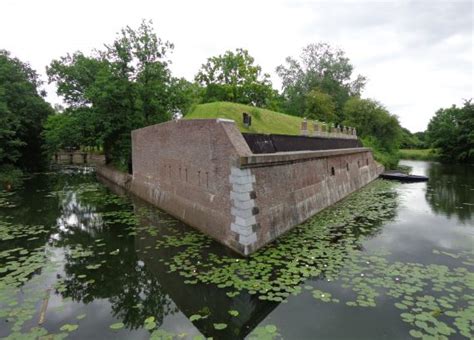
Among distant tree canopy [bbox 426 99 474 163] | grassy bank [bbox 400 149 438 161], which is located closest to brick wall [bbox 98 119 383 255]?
distant tree canopy [bbox 426 99 474 163]

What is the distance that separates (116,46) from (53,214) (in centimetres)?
1399

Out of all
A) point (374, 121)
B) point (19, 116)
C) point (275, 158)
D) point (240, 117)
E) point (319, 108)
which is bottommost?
point (275, 158)

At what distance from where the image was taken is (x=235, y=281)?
621 cm

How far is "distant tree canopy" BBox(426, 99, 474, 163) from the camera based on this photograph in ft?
139

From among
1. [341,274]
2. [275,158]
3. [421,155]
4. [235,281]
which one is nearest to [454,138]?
[421,155]

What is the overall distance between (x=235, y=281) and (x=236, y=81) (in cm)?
2732

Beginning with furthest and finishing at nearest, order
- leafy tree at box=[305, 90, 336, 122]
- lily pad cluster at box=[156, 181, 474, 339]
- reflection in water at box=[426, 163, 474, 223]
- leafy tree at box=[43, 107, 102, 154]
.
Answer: leafy tree at box=[305, 90, 336, 122], leafy tree at box=[43, 107, 102, 154], reflection in water at box=[426, 163, 474, 223], lily pad cluster at box=[156, 181, 474, 339]

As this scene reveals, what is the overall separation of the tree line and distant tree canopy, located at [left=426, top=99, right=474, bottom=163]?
55.2ft

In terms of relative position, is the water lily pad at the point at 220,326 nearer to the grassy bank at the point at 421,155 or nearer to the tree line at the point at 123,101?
the tree line at the point at 123,101

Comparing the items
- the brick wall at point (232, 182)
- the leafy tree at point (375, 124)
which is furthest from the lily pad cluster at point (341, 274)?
the leafy tree at point (375, 124)

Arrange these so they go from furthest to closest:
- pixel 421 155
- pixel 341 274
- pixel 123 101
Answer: pixel 421 155
pixel 123 101
pixel 341 274

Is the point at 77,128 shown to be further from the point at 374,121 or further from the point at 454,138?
the point at 454,138

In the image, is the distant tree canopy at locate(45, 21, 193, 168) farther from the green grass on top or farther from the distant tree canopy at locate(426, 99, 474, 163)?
the distant tree canopy at locate(426, 99, 474, 163)

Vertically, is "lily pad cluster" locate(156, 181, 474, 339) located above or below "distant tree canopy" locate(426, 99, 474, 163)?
below
